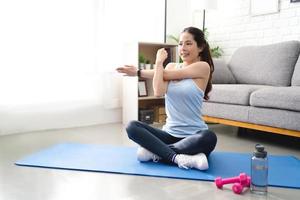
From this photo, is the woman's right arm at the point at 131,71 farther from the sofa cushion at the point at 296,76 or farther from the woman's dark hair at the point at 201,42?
the sofa cushion at the point at 296,76

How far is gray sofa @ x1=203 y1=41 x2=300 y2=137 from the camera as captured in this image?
7.84 feet

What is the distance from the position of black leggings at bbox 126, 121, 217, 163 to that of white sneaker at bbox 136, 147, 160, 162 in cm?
5

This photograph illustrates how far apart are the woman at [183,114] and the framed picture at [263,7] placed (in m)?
1.84

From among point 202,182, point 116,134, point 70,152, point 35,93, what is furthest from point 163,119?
point 202,182

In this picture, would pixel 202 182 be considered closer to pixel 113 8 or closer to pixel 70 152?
pixel 70 152

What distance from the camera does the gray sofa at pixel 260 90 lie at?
94.1 inches

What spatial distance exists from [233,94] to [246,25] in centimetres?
134

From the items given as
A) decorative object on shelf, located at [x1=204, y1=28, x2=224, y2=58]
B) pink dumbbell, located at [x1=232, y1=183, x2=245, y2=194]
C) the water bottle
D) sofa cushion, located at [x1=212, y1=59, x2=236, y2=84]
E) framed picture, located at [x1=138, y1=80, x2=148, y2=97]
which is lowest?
pink dumbbell, located at [x1=232, y1=183, x2=245, y2=194]

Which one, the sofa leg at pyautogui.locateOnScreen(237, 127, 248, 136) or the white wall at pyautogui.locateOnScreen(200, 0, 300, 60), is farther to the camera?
the white wall at pyautogui.locateOnScreen(200, 0, 300, 60)

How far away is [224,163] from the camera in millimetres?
1995

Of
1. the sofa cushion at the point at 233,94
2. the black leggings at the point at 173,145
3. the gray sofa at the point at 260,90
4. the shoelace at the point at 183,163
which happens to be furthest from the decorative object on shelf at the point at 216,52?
the shoelace at the point at 183,163

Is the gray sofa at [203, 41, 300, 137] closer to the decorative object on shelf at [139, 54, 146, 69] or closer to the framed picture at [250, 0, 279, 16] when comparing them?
the framed picture at [250, 0, 279, 16]

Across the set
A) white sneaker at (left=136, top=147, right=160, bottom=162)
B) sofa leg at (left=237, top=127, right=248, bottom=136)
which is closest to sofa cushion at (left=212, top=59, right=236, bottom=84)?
sofa leg at (left=237, top=127, right=248, bottom=136)

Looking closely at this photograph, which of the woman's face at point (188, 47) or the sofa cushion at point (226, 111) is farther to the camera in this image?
the sofa cushion at point (226, 111)
